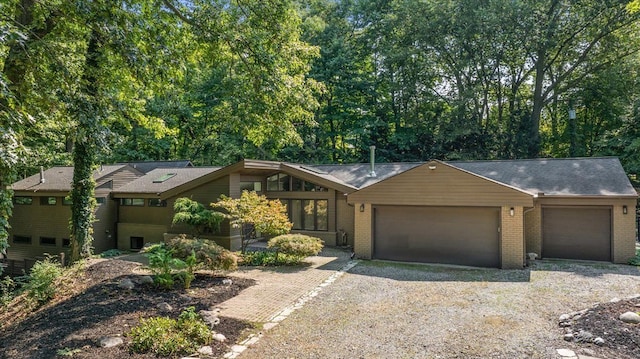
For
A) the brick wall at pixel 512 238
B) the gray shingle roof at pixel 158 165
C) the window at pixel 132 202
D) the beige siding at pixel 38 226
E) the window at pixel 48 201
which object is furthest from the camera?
the gray shingle roof at pixel 158 165

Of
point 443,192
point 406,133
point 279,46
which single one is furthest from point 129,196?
point 406,133

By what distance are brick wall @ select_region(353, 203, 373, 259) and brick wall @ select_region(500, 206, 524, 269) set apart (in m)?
4.27

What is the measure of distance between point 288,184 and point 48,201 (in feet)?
41.7

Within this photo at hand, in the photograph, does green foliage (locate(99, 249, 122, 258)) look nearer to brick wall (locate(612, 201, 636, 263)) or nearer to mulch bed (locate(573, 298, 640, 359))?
mulch bed (locate(573, 298, 640, 359))

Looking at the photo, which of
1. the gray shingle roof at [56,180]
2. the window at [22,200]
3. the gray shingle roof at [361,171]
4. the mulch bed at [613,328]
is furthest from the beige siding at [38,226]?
the mulch bed at [613,328]

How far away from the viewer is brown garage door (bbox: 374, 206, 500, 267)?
40.9 ft

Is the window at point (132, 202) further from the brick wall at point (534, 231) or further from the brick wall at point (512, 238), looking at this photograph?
the brick wall at point (534, 231)

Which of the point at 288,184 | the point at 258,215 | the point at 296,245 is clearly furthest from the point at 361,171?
the point at 296,245

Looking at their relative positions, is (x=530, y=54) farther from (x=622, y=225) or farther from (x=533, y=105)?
(x=622, y=225)

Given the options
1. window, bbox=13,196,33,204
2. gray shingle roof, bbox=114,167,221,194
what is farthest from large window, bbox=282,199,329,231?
window, bbox=13,196,33,204

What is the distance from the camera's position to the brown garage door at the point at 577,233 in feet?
42.9

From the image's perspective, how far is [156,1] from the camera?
963cm

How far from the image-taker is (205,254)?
35.1 feet

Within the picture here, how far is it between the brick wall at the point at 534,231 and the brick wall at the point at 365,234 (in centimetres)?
552
